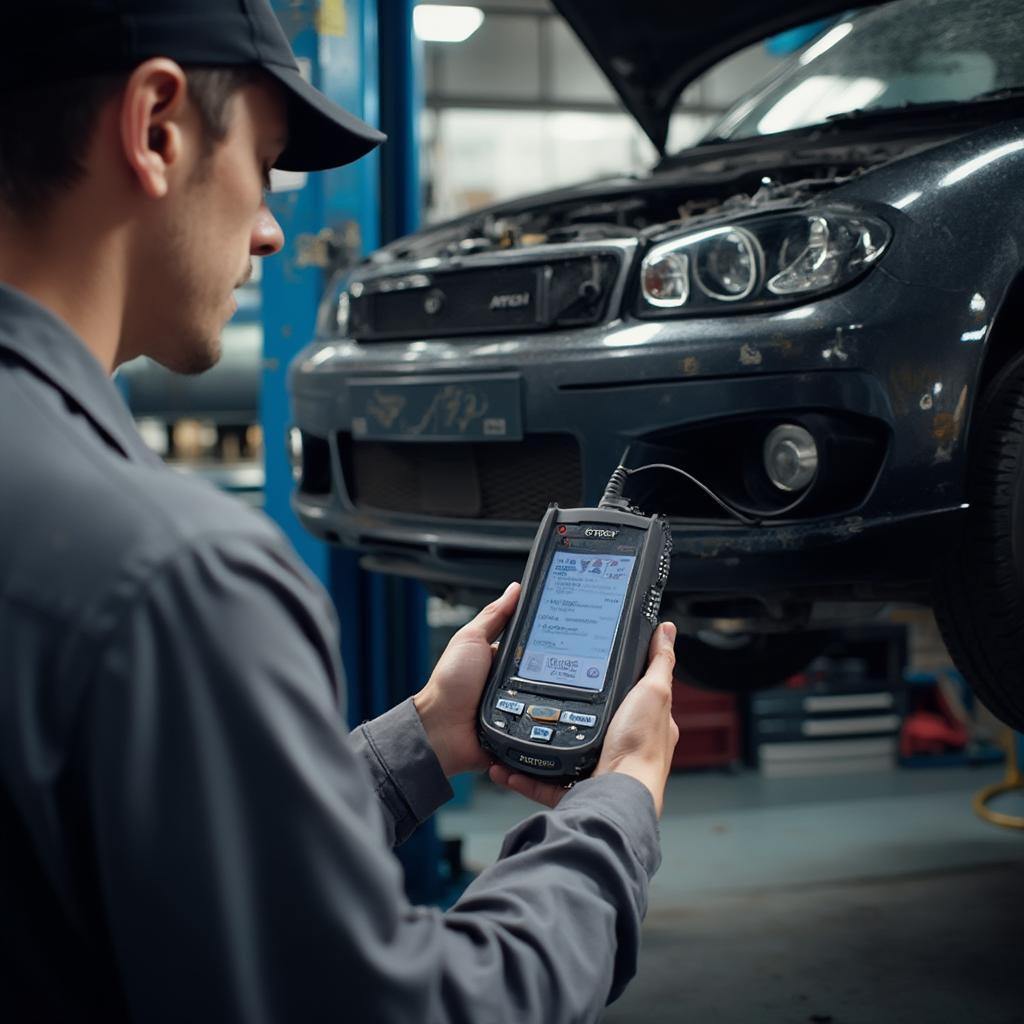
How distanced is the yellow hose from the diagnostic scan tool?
2416 mm

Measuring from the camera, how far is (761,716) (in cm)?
417

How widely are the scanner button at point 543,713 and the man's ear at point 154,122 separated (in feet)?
1.92

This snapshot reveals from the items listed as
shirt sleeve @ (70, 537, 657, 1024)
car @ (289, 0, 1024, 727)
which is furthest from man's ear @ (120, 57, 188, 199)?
car @ (289, 0, 1024, 727)

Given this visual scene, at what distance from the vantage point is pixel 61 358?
0.71 meters

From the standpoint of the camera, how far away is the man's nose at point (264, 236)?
924mm

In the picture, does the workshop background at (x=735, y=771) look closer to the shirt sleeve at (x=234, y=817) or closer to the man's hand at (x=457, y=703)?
the man's hand at (x=457, y=703)

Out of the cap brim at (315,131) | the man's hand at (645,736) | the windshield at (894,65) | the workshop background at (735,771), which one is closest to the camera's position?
the cap brim at (315,131)

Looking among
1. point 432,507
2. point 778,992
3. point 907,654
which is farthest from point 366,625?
point 907,654

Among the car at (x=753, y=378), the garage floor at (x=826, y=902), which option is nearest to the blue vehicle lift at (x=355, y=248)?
the car at (x=753, y=378)

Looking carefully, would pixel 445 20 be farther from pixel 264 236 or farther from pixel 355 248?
pixel 264 236

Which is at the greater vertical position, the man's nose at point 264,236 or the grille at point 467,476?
the man's nose at point 264,236

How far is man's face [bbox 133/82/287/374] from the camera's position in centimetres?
78

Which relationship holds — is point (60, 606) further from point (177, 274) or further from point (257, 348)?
point (257, 348)

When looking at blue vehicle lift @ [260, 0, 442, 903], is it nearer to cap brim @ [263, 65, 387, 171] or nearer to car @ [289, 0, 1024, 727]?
car @ [289, 0, 1024, 727]
